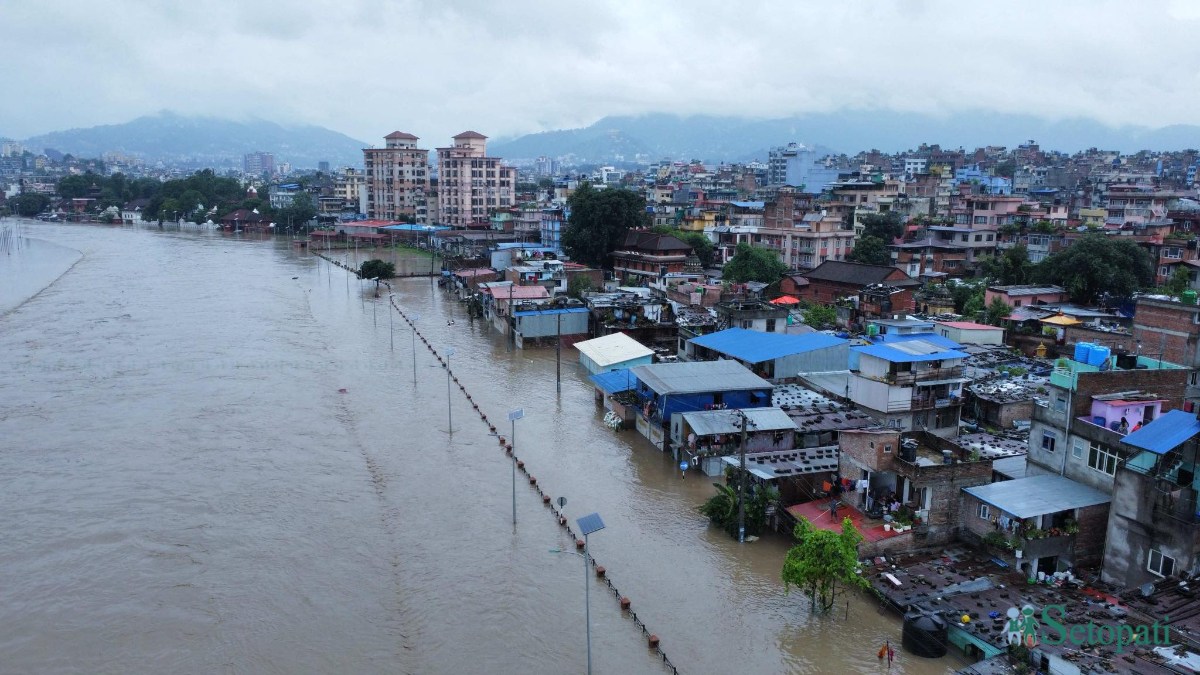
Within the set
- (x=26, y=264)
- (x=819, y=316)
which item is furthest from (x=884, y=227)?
(x=26, y=264)

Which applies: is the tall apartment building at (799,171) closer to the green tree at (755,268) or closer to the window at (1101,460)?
the green tree at (755,268)

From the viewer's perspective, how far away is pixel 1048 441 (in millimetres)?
12039

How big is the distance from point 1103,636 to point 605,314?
61.9 feet

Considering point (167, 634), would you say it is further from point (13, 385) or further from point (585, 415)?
point (13, 385)

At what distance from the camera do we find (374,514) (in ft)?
45.2

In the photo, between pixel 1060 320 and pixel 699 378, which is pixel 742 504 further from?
pixel 1060 320

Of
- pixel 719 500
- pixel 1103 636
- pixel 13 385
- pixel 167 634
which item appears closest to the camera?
pixel 1103 636

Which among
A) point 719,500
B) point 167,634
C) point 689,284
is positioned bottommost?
point 167,634

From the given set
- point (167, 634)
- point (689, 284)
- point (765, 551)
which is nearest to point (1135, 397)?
point (765, 551)

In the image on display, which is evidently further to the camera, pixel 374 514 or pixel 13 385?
pixel 13 385

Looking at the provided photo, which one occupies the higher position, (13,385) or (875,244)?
(875,244)

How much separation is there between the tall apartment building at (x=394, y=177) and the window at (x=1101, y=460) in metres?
67.9

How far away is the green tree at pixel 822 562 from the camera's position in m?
9.88

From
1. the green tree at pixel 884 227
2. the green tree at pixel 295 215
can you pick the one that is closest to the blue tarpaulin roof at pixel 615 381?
the green tree at pixel 884 227
